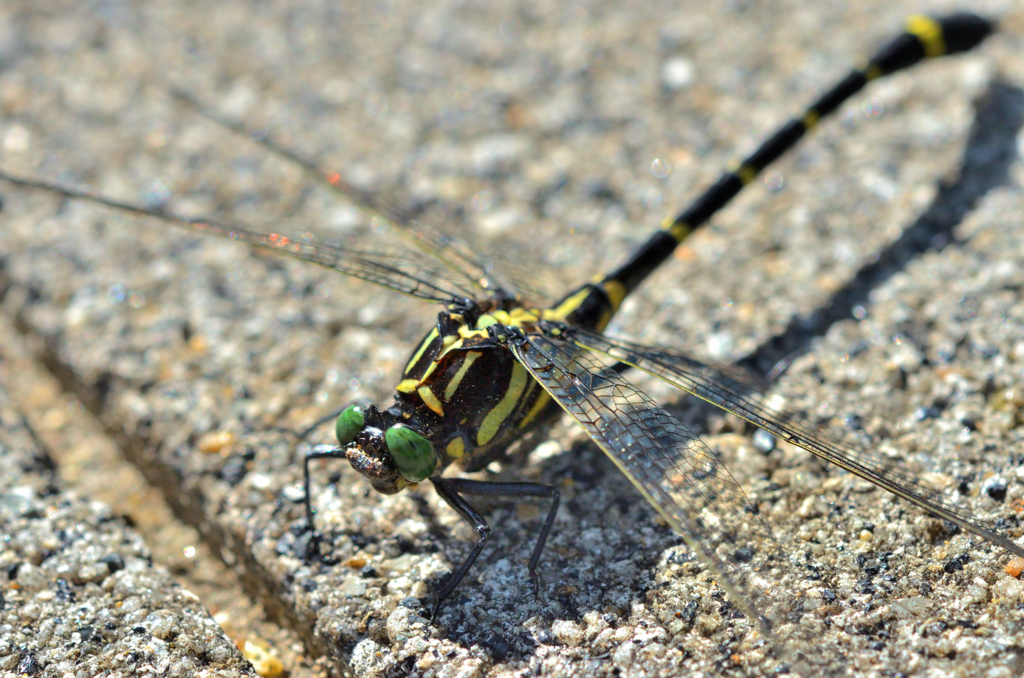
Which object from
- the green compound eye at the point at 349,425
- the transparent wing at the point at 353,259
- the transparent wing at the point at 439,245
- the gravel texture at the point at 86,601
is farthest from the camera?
the transparent wing at the point at 439,245

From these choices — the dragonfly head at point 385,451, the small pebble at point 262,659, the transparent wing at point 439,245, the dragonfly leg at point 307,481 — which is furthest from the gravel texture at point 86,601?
the transparent wing at point 439,245

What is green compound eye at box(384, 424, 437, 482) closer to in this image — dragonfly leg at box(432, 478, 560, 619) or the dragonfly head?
the dragonfly head

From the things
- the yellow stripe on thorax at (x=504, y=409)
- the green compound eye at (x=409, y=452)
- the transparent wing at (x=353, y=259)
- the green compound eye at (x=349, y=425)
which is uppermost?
the transparent wing at (x=353, y=259)

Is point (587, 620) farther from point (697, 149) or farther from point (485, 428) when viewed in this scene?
point (697, 149)

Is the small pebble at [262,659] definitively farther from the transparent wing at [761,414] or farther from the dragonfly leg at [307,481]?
the transparent wing at [761,414]

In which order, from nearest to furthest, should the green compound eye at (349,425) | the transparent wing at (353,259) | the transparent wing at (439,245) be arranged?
1. the green compound eye at (349,425)
2. the transparent wing at (353,259)
3. the transparent wing at (439,245)

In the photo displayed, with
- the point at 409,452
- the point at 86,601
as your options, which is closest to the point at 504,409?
the point at 409,452

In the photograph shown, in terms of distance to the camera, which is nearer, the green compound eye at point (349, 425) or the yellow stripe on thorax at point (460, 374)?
the green compound eye at point (349, 425)
